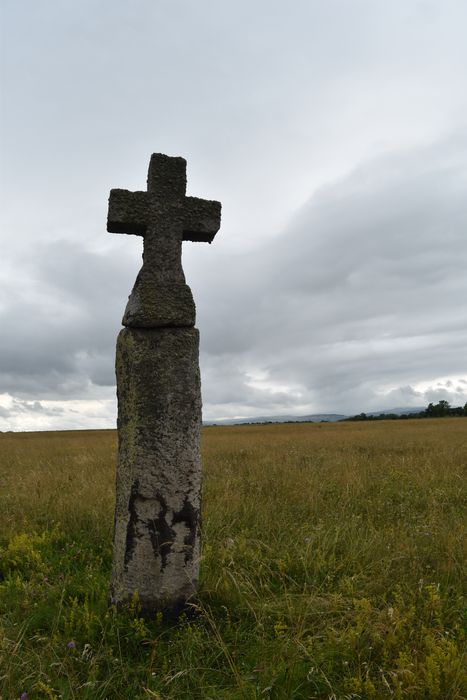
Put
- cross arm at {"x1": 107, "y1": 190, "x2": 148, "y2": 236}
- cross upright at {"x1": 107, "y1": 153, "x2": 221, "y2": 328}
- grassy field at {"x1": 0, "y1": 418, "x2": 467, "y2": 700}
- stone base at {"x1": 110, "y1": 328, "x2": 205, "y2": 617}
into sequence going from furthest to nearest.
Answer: cross arm at {"x1": 107, "y1": 190, "x2": 148, "y2": 236}
cross upright at {"x1": 107, "y1": 153, "x2": 221, "y2": 328}
stone base at {"x1": 110, "y1": 328, "x2": 205, "y2": 617}
grassy field at {"x1": 0, "y1": 418, "x2": 467, "y2": 700}

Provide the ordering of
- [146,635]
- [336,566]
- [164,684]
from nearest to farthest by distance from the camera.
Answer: [164,684], [146,635], [336,566]

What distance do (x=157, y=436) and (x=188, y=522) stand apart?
723 millimetres

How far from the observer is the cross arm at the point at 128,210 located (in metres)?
3.60

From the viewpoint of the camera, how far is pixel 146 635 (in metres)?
3.02

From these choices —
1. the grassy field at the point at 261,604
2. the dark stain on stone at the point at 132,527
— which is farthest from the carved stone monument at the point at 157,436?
the grassy field at the point at 261,604

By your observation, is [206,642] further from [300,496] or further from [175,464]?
[300,496]

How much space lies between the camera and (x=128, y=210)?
362cm

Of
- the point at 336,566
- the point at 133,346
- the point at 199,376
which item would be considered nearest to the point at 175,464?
the point at 199,376

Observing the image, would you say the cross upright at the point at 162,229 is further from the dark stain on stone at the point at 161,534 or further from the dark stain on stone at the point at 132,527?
the dark stain on stone at the point at 161,534

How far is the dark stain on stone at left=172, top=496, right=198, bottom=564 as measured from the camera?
334 centimetres

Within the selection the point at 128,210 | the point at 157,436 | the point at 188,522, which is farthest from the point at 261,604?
the point at 128,210

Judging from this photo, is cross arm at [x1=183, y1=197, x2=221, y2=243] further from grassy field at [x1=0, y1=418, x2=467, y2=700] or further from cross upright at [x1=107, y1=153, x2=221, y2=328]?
grassy field at [x1=0, y1=418, x2=467, y2=700]

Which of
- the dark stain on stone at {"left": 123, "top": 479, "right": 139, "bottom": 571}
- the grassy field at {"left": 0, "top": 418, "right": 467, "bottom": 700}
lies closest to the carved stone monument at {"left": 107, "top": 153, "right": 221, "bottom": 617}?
the dark stain on stone at {"left": 123, "top": 479, "right": 139, "bottom": 571}

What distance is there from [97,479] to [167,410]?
5.04 m
